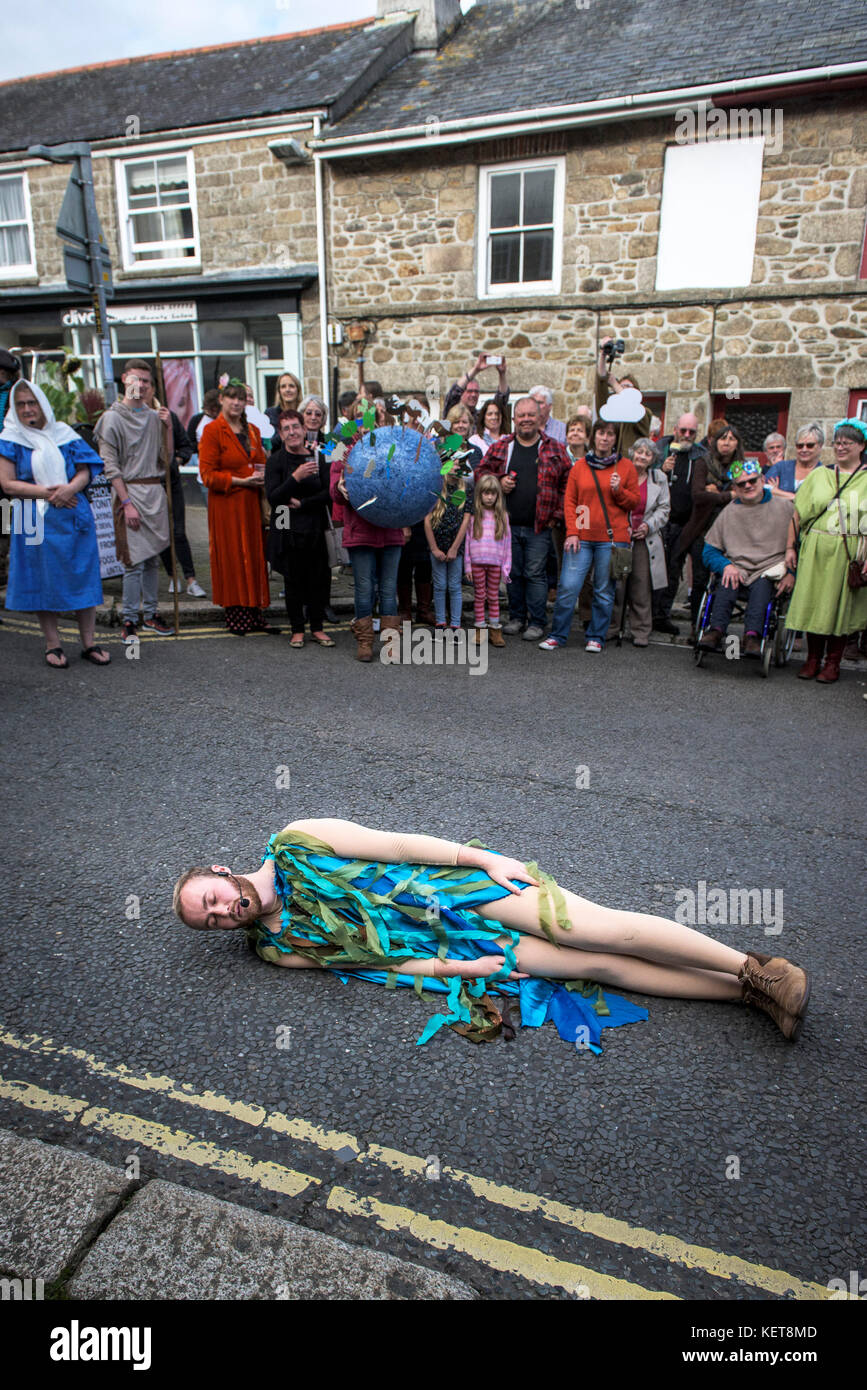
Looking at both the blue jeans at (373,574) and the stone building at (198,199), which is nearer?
the blue jeans at (373,574)

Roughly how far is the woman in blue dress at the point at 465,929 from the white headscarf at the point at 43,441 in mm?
4706

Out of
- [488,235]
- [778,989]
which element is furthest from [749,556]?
[488,235]

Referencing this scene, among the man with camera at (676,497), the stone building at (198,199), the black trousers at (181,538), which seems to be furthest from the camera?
the stone building at (198,199)

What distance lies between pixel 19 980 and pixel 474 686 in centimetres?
427

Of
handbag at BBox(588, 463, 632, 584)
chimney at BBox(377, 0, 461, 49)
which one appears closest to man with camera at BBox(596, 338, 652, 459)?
handbag at BBox(588, 463, 632, 584)

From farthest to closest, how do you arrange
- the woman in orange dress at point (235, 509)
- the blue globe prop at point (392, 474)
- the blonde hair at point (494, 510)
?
1. the blonde hair at point (494, 510)
2. the woman in orange dress at point (235, 509)
3. the blue globe prop at point (392, 474)

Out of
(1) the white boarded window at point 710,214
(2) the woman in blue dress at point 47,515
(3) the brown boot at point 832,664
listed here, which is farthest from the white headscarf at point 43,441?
(1) the white boarded window at point 710,214

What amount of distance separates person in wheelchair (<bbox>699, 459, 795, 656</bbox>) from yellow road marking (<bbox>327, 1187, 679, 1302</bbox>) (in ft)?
19.6

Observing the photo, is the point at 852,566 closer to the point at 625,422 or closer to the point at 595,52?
the point at 625,422

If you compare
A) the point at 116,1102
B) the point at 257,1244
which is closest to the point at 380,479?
the point at 116,1102

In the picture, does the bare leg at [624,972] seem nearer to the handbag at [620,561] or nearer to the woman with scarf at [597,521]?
the woman with scarf at [597,521]

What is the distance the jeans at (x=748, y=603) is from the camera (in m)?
7.27

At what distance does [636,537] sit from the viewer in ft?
26.9

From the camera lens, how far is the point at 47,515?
665cm
